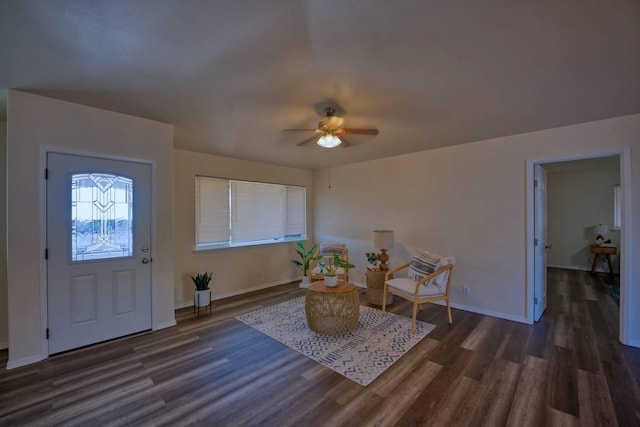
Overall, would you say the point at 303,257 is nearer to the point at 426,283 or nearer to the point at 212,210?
the point at 212,210

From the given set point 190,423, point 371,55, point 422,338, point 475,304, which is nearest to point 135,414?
point 190,423

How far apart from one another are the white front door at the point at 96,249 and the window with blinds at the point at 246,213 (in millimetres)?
1259

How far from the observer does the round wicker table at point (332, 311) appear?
10.2ft

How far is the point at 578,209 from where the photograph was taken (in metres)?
6.87

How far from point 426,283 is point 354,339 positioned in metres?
1.30

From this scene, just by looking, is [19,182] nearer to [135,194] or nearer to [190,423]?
[135,194]

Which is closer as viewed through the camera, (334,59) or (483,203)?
(334,59)

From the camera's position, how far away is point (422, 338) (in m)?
3.12

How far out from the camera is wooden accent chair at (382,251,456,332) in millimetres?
3449

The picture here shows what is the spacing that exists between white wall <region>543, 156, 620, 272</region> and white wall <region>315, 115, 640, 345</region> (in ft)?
12.3

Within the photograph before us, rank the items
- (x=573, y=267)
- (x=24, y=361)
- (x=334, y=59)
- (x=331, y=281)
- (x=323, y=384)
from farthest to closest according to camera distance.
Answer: (x=573, y=267) < (x=331, y=281) < (x=24, y=361) < (x=323, y=384) < (x=334, y=59)

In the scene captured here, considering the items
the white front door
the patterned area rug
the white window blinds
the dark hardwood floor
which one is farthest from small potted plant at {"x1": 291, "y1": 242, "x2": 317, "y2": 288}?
the white front door

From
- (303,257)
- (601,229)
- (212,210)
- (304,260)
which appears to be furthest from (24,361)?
(601,229)

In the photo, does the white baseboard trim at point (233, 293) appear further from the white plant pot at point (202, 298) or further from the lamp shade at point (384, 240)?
the lamp shade at point (384, 240)
